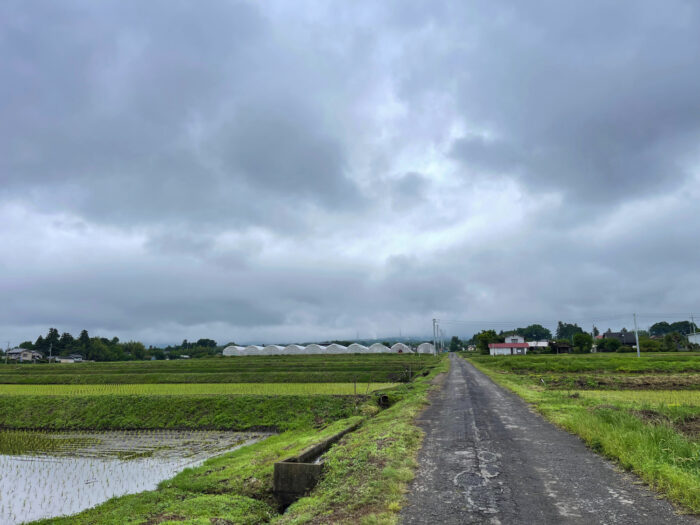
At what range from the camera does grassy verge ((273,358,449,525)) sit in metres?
7.43

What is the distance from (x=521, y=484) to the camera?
27.6ft

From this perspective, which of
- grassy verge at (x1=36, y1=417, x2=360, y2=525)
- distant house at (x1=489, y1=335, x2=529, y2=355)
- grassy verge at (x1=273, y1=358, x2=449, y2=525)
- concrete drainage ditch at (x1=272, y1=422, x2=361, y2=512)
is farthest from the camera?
distant house at (x1=489, y1=335, x2=529, y2=355)

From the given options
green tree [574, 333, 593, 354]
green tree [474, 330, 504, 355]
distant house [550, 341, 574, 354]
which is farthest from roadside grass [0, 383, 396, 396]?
green tree [474, 330, 504, 355]

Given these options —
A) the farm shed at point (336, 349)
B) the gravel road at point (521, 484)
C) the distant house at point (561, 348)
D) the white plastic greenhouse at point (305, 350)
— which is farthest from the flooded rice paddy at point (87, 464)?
the farm shed at point (336, 349)

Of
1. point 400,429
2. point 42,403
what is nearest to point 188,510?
point 400,429

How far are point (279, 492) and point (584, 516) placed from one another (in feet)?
23.3

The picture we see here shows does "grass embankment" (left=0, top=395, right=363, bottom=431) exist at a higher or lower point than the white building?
higher

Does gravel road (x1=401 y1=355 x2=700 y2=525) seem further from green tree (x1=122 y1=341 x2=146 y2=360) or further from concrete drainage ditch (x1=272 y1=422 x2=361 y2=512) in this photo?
green tree (x1=122 y1=341 x2=146 y2=360)

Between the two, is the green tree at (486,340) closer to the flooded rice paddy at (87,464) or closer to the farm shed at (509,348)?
the farm shed at (509,348)

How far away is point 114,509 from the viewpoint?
1081cm

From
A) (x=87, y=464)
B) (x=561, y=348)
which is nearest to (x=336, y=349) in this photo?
(x=561, y=348)

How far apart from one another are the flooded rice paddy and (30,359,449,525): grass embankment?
A: 4.67 feet

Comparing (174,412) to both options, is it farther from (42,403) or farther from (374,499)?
(374,499)

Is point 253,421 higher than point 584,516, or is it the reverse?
point 584,516
